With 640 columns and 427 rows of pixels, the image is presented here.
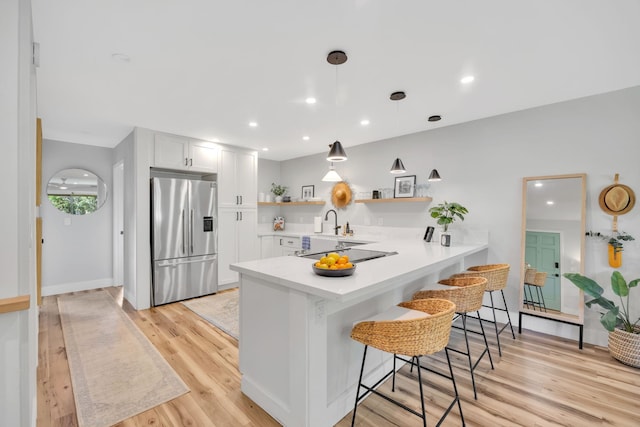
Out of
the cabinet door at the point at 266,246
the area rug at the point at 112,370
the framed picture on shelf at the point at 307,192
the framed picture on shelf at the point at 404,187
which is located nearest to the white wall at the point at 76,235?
the area rug at the point at 112,370

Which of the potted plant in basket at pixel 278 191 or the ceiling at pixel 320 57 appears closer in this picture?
the ceiling at pixel 320 57

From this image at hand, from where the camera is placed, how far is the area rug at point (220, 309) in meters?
3.29

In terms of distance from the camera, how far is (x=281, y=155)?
5.75m

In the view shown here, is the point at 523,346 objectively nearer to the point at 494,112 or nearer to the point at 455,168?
the point at 455,168

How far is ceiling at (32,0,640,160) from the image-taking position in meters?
1.68

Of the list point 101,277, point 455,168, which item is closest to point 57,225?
point 101,277

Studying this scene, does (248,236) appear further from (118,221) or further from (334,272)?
(334,272)

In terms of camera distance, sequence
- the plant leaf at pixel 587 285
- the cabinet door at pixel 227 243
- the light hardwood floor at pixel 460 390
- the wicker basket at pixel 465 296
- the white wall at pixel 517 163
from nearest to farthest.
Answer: the light hardwood floor at pixel 460 390
the wicker basket at pixel 465 296
the plant leaf at pixel 587 285
the white wall at pixel 517 163
the cabinet door at pixel 227 243

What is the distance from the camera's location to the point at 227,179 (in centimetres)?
476

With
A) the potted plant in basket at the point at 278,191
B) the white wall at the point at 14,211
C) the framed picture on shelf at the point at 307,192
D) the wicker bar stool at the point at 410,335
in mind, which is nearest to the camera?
the white wall at the point at 14,211

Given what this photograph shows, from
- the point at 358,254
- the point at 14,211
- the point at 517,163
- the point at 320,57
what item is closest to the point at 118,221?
the point at 14,211

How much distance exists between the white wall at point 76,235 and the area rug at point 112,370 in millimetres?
1209

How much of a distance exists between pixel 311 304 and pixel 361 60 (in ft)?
5.91

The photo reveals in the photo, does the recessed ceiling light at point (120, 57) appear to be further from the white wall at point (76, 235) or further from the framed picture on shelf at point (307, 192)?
the framed picture on shelf at point (307, 192)
